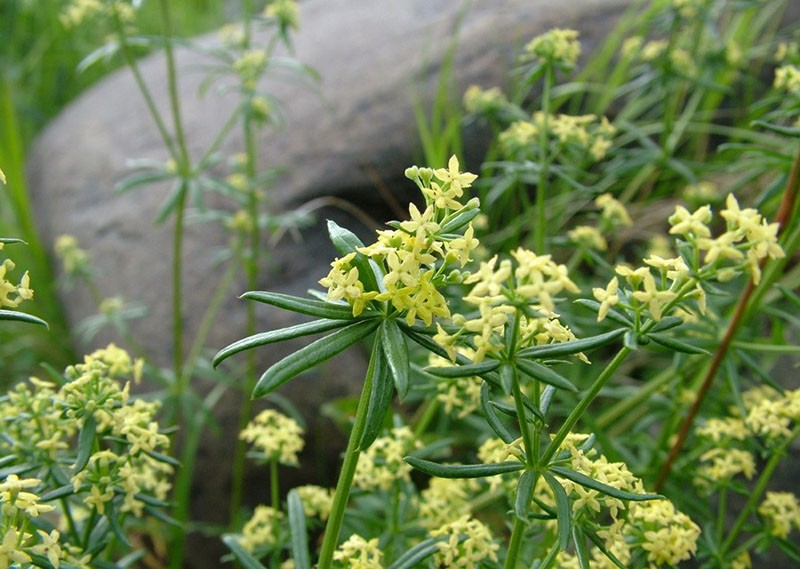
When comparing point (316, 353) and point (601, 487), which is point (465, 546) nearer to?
point (601, 487)

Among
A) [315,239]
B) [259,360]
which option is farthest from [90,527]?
[315,239]

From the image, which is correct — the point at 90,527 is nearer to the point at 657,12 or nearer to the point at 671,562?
the point at 671,562

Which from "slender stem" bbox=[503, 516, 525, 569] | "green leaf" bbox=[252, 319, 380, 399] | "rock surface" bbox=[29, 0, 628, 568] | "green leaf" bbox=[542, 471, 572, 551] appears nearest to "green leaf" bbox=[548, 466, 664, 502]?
"green leaf" bbox=[542, 471, 572, 551]

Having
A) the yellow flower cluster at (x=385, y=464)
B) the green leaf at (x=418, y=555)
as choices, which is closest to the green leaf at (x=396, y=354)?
the green leaf at (x=418, y=555)

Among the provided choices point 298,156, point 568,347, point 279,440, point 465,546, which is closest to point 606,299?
point 568,347

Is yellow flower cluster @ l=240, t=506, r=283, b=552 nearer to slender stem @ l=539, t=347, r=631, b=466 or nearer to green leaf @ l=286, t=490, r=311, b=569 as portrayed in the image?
green leaf @ l=286, t=490, r=311, b=569
